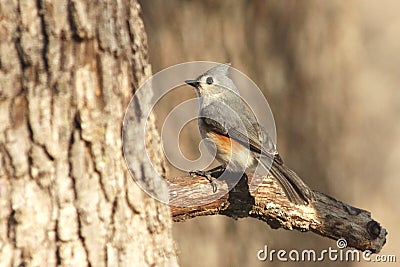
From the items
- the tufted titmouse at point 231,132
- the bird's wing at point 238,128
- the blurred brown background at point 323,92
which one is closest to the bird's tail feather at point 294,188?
the tufted titmouse at point 231,132

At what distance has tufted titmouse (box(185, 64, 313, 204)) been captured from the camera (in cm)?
471

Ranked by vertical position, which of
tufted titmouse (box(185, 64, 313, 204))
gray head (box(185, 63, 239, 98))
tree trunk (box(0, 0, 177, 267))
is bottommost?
tree trunk (box(0, 0, 177, 267))

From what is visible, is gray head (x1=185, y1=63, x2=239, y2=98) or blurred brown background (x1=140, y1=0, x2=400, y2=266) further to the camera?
blurred brown background (x1=140, y1=0, x2=400, y2=266)

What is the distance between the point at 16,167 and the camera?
2.65 m

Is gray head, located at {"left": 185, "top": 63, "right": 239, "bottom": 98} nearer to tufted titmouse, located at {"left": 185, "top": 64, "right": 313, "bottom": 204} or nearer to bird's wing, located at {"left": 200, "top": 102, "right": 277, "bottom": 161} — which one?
tufted titmouse, located at {"left": 185, "top": 64, "right": 313, "bottom": 204}

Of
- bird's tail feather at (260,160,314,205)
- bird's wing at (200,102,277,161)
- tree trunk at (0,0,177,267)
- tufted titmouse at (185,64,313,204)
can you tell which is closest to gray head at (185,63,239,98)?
tufted titmouse at (185,64,313,204)

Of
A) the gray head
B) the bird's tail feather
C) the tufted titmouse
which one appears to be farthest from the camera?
the gray head

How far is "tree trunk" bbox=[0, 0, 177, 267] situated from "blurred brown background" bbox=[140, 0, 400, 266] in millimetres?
3657

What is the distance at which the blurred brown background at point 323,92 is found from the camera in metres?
6.30

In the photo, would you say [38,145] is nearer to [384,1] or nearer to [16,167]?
[16,167]

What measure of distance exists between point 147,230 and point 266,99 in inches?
141

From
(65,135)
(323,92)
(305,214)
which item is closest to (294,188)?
(305,214)

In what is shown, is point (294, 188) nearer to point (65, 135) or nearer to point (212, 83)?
point (212, 83)

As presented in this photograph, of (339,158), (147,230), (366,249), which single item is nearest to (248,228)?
(339,158)
